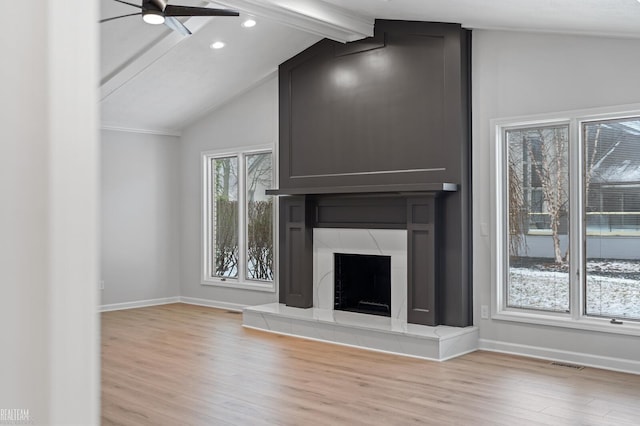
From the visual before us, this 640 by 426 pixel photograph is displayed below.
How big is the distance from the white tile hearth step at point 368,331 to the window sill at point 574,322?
367mm

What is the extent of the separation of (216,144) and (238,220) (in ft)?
3.83

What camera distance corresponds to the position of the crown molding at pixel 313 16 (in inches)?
199

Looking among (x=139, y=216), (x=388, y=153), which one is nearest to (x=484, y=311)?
(x=388, y=153)

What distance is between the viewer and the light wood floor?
381 centimetres

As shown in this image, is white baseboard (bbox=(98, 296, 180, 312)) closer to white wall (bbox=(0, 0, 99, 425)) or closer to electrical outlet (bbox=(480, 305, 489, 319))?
electrical outlet (bbox=(480, 305, 489, 319))

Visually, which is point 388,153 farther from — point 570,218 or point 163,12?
point 163,12

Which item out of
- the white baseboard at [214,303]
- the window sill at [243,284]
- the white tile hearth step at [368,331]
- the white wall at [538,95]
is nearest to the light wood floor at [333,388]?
the white tile hearth step at [368,331]

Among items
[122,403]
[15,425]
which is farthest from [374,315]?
[15,425]

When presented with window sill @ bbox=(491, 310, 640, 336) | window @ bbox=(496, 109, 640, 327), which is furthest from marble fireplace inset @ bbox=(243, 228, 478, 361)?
window @ bbox=(496, 109, 640, 327)

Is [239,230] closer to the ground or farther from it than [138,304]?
farther from it

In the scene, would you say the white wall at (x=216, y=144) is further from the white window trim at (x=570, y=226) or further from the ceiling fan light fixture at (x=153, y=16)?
the ceiling fan light fixture at (x=153, y=16)

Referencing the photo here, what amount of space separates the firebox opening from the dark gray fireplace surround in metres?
0.37

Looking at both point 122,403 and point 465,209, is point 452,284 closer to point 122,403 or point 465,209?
point 465,209

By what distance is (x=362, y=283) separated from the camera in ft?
21.8
